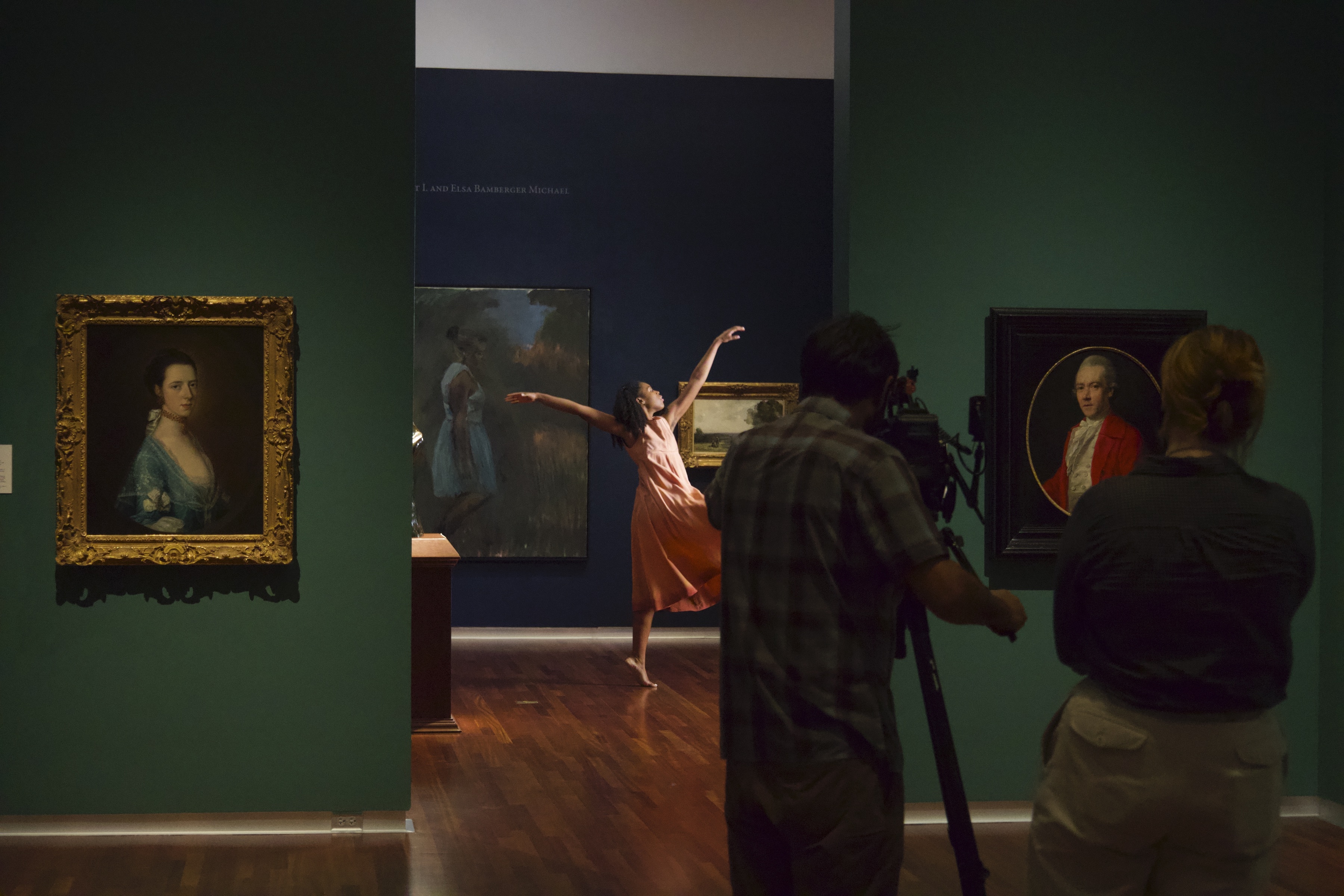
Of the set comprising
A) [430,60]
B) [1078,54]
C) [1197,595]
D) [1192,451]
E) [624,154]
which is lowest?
[1197,595]

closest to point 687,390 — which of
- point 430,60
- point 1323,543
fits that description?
point 430,60

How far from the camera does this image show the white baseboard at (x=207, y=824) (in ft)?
13.2

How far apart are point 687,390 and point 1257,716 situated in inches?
225

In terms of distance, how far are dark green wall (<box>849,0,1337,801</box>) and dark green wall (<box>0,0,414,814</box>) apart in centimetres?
177

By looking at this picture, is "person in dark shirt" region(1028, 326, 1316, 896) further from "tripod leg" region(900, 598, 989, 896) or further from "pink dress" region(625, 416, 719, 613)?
"pink dress" region(625, 416, 719, 613)

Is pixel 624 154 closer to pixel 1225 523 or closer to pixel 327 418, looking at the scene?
pixel 327 418

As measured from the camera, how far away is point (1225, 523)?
164 centimetres

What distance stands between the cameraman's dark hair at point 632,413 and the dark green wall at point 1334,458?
12.8ft

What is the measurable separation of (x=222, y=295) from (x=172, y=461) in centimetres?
61

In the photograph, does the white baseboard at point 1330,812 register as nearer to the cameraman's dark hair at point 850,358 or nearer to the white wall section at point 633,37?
the cameraman's dark hair at point 850,358

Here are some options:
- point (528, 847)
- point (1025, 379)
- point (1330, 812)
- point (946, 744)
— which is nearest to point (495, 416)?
point (528, 847)

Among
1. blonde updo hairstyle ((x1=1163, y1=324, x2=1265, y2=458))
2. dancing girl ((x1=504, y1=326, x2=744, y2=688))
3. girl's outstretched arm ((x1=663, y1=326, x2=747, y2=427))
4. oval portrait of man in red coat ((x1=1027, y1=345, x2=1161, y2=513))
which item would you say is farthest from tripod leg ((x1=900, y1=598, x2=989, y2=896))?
girl's outstretched arm ((x1=663, y1=326, x2=747, y2=427))

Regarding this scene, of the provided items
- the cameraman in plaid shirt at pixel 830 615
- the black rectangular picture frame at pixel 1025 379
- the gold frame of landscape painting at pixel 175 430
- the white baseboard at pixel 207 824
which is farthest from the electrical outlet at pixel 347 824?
the cameraman in plaid shirt at pixel 830 615

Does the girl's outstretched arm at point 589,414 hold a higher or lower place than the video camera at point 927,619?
higher
